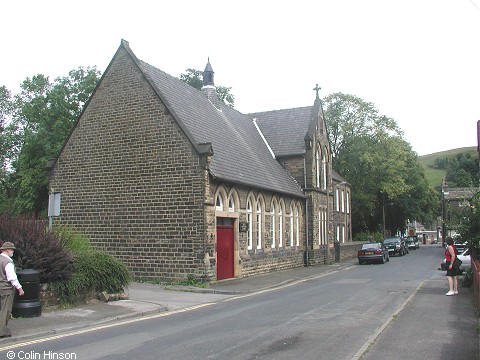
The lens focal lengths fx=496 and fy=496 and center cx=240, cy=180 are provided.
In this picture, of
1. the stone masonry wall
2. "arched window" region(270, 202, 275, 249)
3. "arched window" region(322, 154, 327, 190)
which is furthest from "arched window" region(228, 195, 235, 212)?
"arched window" region(322, 154, 327, 190)

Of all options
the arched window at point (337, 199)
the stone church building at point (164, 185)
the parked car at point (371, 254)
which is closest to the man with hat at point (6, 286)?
the stone church building at point (164, 185)

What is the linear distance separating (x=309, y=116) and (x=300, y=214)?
7.56m

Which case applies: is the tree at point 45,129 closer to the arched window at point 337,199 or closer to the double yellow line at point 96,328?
the arched window at point 337,199

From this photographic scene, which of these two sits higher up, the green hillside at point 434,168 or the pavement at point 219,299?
the green hillside at point 434,168

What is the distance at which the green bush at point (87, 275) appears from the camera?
1268 centimetres

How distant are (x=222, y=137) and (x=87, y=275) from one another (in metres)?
12.6

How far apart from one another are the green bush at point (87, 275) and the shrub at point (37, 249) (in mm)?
300

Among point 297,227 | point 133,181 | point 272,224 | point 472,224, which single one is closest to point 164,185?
point 133,181


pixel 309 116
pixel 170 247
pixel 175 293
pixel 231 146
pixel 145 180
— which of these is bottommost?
pixel 175 293


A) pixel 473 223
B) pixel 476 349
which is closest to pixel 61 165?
pixel 473 223


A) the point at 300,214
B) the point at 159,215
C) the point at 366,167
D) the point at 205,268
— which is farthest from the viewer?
the point at 366,167

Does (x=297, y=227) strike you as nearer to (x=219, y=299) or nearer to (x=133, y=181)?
(x=133, y=181)

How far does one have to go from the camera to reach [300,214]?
99.7 ft

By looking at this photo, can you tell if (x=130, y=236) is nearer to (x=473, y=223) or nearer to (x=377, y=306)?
(x=377, y=306)
